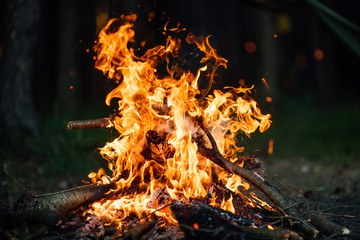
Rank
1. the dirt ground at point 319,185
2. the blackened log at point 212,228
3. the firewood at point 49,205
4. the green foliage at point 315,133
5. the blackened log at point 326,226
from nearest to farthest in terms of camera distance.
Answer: the blackened log at point 212,228
the firewood at point 49,205
the blackened log at point 326,226
the dirt ground at point 319,185
the green foliage at point 315,133

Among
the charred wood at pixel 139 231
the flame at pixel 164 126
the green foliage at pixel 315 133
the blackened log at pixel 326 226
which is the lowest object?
the green foliage at pixel 315 133

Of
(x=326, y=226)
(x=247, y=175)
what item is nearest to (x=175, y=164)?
(x=247, y=175)

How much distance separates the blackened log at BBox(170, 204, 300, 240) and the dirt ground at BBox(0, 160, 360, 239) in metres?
0.91

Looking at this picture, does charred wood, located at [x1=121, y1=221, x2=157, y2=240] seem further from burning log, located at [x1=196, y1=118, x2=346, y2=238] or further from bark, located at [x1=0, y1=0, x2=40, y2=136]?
bark, located at [x1=0, y1=0, x2=40, y2=136]

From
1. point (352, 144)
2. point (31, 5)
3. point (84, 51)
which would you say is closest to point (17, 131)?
point (31, 5)

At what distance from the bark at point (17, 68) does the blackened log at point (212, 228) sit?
4827 millimetres

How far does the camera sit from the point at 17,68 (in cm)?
659

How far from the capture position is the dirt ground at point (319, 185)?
374cm

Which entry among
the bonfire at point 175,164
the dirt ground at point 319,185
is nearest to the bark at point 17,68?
the dirt ground at point 319,185

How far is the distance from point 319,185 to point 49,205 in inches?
158

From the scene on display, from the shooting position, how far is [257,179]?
10.5 ft

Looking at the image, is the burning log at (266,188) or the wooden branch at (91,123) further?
the wooden branch at (91,123)

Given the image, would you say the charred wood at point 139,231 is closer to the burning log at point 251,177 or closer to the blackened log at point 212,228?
the blackened log at point 212,228

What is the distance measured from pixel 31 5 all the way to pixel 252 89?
188 inches
